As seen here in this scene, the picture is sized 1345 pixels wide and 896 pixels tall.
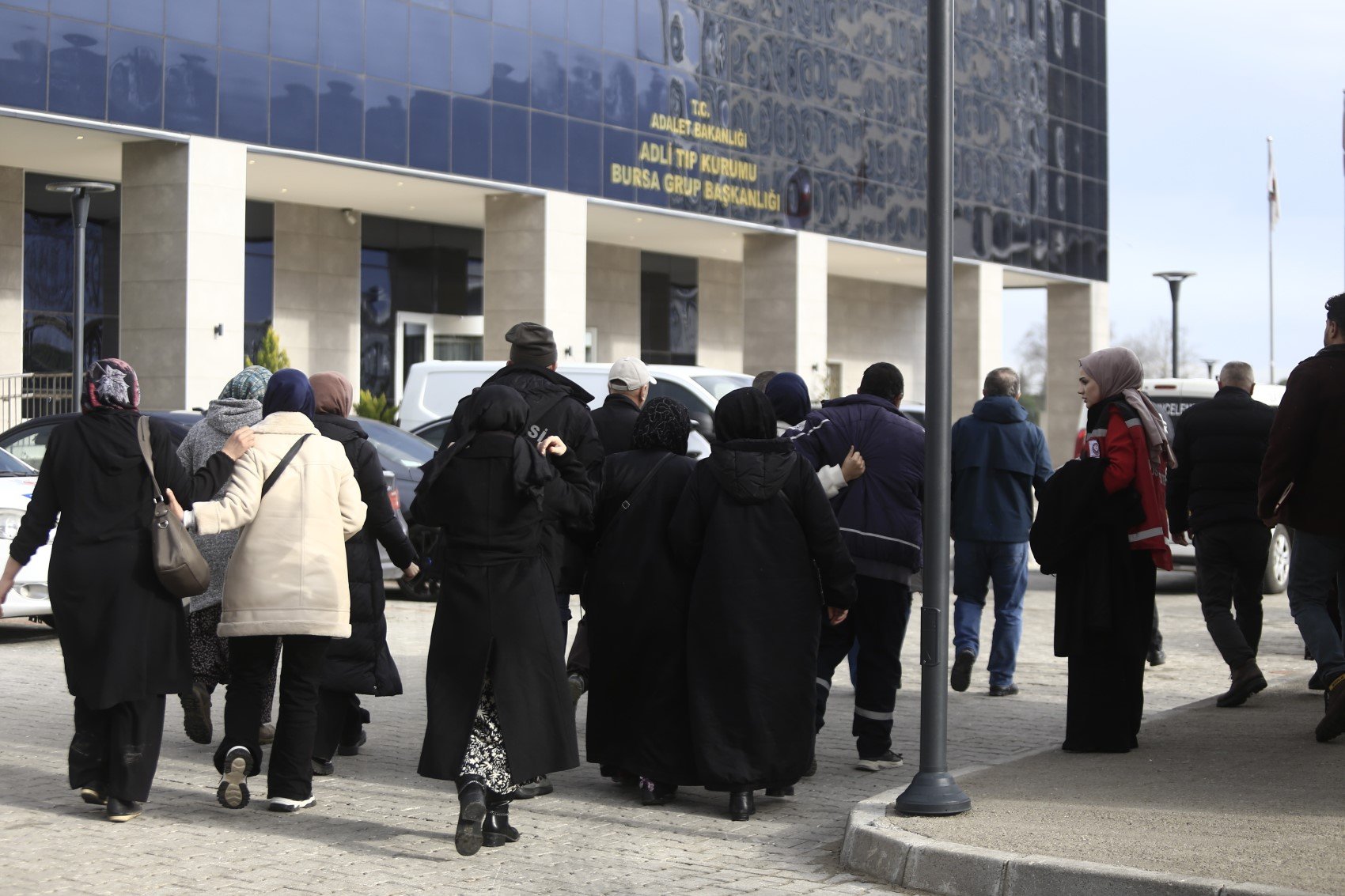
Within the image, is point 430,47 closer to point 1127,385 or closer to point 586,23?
point 586,23

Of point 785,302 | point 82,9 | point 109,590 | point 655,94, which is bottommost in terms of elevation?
point 109,590

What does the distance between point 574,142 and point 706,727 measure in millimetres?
28067

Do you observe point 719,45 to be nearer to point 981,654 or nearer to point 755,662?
point 981,654

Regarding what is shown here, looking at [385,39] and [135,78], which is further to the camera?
[385,39]

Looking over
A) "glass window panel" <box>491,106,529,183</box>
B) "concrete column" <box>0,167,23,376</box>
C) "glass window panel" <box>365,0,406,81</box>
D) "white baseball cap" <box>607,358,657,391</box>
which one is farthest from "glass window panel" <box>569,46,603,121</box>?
"white baseball cap" <box>607,358,657,391</box>

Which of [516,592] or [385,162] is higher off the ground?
[385,162]

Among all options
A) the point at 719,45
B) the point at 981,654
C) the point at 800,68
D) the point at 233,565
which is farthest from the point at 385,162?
the point at 233,565

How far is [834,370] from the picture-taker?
1932 inches

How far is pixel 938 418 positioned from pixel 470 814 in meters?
2.34

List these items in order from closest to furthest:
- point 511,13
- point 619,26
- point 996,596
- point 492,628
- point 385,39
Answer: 1. point 492,628
2. point 996,596
3. point 385,39
4. point 511,13
5. point 619,26

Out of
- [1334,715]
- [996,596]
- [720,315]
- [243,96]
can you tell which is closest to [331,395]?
[996,596]

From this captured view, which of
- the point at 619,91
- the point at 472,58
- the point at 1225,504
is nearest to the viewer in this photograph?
the point at 1225,504

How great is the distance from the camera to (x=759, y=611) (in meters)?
7.07

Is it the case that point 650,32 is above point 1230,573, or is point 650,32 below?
above
